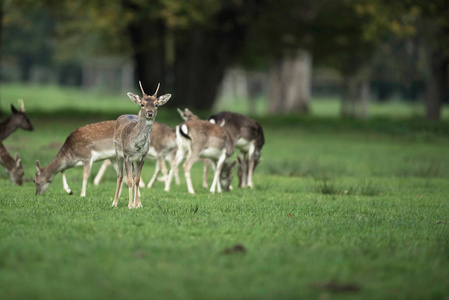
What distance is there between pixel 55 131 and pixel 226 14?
8754 mm

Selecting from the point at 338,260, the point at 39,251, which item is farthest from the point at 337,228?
the point at 39,251

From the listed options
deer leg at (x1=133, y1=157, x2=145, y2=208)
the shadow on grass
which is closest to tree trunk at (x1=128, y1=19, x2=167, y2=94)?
the shadow on grass

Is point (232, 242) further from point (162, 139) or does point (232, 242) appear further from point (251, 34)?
point (251, 34)

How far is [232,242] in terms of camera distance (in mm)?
7648

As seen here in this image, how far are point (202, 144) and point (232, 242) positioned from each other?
520 centimetres

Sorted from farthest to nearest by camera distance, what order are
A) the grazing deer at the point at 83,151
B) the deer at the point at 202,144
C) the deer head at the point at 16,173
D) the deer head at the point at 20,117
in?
the deer head at the point at 20,117 < the deer head at the point at 16,173 < the deer at the point at 202,144 < the grazing deer at the point at 83,151

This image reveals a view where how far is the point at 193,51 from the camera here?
3000 cm

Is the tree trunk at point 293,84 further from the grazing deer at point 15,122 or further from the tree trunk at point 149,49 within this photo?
the grazing deer at point 15,122

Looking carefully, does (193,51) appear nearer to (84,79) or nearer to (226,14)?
(226,14)

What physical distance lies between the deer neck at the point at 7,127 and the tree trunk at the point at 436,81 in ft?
66.4

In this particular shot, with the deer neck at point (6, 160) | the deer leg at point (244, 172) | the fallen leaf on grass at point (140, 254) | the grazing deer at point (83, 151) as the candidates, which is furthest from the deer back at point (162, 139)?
the fallen leaf on grass at point (140, 254)

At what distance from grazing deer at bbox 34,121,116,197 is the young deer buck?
120cm

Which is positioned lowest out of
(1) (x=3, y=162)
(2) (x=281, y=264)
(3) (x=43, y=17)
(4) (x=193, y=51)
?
(2) (x=281, y=264)

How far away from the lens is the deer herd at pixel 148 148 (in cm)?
1010
